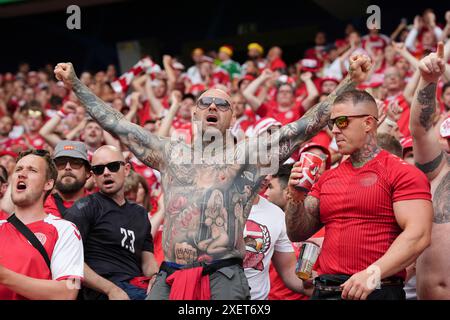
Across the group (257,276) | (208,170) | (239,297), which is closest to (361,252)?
(239,297)

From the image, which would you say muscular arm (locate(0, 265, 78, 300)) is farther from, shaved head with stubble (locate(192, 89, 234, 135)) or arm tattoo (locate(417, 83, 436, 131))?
arm tattoo (locate(417, 83, 436, 131))

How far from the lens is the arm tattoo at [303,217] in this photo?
4375 millimetres

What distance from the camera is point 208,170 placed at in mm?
4363

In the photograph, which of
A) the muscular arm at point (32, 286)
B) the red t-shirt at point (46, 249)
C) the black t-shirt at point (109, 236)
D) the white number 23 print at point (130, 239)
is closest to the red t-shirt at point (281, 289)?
the black t-shirt at point (109, 236)

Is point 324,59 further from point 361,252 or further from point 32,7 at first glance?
point 361,252

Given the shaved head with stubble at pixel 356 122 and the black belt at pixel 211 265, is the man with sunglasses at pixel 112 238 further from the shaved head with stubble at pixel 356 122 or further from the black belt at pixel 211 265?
the shaved head with stubble at pixel 356 122

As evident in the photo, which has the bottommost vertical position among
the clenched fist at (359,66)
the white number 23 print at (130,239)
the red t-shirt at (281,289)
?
the red t-shirt at (281,289)

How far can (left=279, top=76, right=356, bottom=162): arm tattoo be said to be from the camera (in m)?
4.42

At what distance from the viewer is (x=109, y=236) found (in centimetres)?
543

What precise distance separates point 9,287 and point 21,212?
59cm

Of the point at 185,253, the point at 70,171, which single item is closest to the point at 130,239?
the point at 70,171

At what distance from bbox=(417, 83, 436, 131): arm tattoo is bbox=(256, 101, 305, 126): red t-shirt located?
447cm

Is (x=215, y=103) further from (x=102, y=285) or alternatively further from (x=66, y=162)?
(x=66, y=162)
